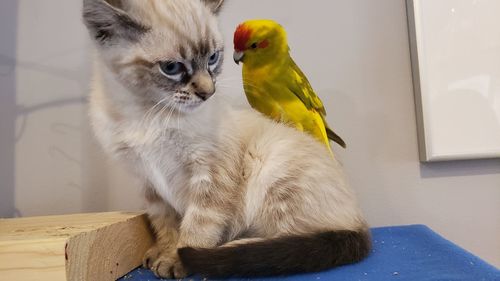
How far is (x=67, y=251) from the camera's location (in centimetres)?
68

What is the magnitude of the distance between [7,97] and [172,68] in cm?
91

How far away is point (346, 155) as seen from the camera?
1.38 metres

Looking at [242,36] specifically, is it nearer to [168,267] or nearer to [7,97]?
[168,267]

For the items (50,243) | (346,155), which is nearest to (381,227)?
(346,155)

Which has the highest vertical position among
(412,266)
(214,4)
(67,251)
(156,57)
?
(214,4)

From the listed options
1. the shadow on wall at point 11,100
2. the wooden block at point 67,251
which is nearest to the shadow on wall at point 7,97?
the shadow on wall at point 11,100

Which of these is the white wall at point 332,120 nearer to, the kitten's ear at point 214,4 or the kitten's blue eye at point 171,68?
the kitten's ear at point 214,4

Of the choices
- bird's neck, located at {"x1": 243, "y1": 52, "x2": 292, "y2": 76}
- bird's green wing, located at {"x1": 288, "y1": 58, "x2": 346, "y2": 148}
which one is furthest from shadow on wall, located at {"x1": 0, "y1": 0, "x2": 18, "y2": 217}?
bird's green wing, located at {"x1": 288, "y1": 58, "x2": 346, "y2": 148}

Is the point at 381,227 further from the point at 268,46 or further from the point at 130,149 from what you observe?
the point at 130,149

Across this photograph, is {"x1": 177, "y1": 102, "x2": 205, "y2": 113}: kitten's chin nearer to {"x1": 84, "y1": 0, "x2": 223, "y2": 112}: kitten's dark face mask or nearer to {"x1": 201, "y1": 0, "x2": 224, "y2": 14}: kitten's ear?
{"x1": 84, "y1": 0, "x2": 223, "y2": 112}: kitten's dark face mask

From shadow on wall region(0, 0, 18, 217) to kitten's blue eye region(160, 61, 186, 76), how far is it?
0.88 m

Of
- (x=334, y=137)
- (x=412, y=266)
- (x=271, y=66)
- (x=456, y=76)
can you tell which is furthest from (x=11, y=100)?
(x=456, y=76)

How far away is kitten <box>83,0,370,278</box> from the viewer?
2.66 feet

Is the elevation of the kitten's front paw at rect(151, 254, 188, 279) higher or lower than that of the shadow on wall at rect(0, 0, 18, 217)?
lower
